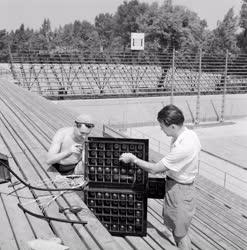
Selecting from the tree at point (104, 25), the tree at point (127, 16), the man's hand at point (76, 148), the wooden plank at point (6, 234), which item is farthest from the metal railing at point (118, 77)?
the tree at point (104, 25)

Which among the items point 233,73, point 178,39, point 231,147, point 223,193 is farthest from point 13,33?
point 223,193

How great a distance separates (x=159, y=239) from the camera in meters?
3.62

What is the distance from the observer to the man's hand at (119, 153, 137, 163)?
10.9ft

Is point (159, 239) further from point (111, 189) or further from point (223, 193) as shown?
point (223, 193)

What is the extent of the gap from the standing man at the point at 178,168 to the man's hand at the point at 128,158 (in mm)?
18

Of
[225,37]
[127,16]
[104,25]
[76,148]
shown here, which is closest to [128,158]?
[76,148]

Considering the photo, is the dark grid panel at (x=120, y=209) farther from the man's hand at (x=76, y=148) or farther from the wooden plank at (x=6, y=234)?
the wooden plank at (x=6, y=234)

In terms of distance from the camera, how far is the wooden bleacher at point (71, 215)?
2797 mm

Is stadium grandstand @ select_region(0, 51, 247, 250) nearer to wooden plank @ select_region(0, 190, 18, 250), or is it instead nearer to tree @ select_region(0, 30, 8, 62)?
wooden plank @ select_region(0, 190, 18, 250)

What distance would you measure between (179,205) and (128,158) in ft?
1.77

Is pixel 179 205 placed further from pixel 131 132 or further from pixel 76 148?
pixel 131 132

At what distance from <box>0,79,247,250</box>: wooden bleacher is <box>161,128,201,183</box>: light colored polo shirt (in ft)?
2.11

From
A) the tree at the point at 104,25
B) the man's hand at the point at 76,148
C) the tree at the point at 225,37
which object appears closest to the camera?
the man's hand at the point at 76,148

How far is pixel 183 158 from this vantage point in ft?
10.3
